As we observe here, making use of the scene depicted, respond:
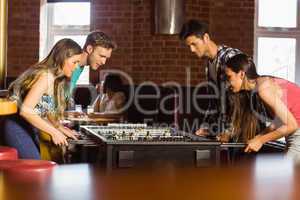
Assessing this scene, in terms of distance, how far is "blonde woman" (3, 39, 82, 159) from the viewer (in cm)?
368

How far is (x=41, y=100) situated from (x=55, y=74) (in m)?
0.20

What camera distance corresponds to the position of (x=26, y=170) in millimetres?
2188

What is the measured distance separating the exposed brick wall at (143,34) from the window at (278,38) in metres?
0.52

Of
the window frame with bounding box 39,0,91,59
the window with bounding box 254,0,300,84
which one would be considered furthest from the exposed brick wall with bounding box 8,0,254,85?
the window with bounding box 254,0,300,84

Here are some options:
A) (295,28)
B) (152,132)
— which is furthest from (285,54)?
(152,132)

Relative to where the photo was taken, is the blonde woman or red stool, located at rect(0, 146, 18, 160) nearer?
red stool, located at rect(0, 146, 18, 160)

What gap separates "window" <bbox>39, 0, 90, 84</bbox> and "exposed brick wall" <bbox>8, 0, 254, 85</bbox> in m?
0.32

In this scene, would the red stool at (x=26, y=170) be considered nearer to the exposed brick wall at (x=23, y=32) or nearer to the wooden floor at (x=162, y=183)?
the wooden floor at (x=162, y=183)

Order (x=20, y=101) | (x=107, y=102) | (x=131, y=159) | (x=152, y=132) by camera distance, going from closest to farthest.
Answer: (x=131, y=159) < (x=20, y=101) < (x=152, y=132) < (x=107, y=102)

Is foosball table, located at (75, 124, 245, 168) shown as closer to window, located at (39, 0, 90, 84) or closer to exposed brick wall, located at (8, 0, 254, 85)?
exposed brick wall, located at (8, 0, 254, 85)

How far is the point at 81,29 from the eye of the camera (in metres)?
9.12

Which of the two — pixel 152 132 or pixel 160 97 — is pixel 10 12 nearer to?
pixel 160 97

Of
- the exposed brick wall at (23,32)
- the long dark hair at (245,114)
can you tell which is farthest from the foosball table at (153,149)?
the exposed brick wall at (23,32)

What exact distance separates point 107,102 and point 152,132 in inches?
121
